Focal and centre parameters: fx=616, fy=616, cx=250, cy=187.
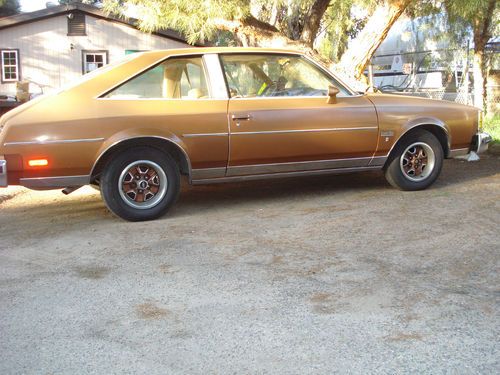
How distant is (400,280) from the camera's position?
4.16 metres

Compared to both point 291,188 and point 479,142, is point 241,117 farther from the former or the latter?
point 479,142

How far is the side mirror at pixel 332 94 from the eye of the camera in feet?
21.2

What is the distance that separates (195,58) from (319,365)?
4091mm

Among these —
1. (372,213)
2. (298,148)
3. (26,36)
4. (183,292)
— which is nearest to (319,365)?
(183,292)

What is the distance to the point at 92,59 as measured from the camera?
20359 mm

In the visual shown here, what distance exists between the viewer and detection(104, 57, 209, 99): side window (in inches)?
236

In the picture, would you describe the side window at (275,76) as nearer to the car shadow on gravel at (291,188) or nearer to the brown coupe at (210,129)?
the brown coupe at (210,129)

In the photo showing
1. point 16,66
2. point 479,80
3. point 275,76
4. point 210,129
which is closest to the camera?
point 210,129

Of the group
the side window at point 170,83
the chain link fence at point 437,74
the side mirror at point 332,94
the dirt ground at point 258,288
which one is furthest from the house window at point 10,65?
the side mirror at point 332,94

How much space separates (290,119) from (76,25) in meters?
15.5

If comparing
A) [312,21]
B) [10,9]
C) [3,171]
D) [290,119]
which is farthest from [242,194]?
[10,9]

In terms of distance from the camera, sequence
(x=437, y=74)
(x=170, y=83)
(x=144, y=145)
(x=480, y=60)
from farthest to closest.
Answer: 1. (x=437, y=74)
2. (x=480, y=60)
3. (x=170, y=83)
4. (x=144, y=145)

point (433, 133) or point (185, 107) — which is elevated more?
point (185, 107)

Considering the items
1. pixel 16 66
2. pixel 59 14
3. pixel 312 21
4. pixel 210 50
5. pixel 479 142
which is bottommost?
pixel 479 142
